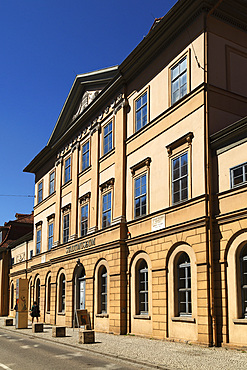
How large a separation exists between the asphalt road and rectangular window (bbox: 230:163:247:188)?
294 inches

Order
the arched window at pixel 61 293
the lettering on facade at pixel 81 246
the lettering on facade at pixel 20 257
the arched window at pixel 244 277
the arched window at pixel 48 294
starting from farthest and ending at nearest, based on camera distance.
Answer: the lettering on facade at pixel 20 257, the arched window at pixel 48 294, the arched window at pixel 61 293, the lettering on facade at pixel 81 246, the arched window at pixel 244 277

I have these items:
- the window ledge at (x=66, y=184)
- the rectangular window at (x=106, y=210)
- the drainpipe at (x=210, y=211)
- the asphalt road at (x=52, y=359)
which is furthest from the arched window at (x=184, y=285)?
the window ledge at (x=66, y=184)

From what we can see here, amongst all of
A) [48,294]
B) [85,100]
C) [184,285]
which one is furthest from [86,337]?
[48,294]

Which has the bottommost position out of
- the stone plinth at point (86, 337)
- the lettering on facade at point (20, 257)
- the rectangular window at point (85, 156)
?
the stone plinth at point (86, 337)

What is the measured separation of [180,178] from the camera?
2095 cm

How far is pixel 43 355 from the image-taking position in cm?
1662

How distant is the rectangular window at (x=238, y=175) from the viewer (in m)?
17.5

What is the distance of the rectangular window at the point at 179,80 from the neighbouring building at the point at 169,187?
0.08m

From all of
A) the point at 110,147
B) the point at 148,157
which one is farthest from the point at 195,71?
the point at 110,147

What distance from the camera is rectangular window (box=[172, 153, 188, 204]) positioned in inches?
813

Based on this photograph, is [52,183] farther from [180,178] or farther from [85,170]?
[180,178]

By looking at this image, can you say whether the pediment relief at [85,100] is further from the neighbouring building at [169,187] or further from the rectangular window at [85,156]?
the rectangular window at [85,156]

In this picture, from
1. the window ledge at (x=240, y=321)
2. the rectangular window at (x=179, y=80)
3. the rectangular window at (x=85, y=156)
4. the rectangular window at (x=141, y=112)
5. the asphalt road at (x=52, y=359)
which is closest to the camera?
the asphalt road at (x=52, y=359)

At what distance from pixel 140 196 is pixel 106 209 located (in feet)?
14.2
